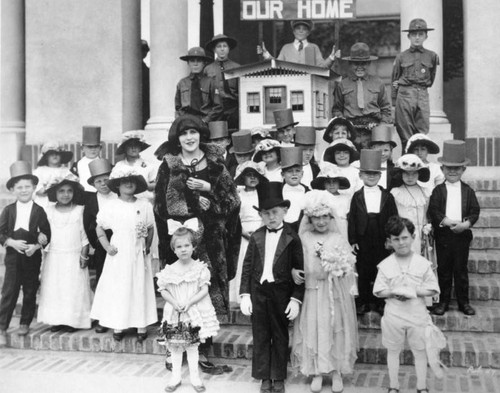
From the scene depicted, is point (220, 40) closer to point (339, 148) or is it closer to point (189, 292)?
point (339, 148)

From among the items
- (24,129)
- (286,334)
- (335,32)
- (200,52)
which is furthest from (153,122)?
(286,334)

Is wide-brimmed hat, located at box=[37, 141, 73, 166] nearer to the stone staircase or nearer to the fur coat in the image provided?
the stone staircase

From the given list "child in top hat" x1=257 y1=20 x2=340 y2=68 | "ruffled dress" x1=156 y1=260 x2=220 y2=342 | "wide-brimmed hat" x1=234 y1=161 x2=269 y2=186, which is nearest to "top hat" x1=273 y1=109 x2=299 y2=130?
"wide-brimmed hat" x1=234 y1=161 x2=269 y2=186

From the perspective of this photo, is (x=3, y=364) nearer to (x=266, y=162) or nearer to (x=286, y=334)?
(x=286, y=334)

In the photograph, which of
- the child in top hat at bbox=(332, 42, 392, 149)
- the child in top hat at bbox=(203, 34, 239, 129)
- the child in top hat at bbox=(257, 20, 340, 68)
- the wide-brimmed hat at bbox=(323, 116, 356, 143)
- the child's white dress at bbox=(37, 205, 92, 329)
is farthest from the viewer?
the child in top hat at bbox=(257, 20, 340, 68)

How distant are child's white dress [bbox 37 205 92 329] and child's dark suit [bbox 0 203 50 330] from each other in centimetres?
10

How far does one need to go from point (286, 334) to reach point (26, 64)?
7295 millimetres

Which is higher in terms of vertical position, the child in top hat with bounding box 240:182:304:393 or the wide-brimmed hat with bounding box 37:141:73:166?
the wide-brimmed hat with bounding box 37:141:73:166

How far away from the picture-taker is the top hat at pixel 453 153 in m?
6.57

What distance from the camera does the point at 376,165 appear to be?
6445mm

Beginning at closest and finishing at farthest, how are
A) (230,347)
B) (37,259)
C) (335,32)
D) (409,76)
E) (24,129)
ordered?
(230,347) → (37,259) → (409,76) → (24,129) → (335,32)

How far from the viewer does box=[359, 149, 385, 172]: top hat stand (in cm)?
638

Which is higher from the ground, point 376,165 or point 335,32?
point 335,32

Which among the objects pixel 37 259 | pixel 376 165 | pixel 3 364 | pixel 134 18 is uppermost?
pixel 134 18
